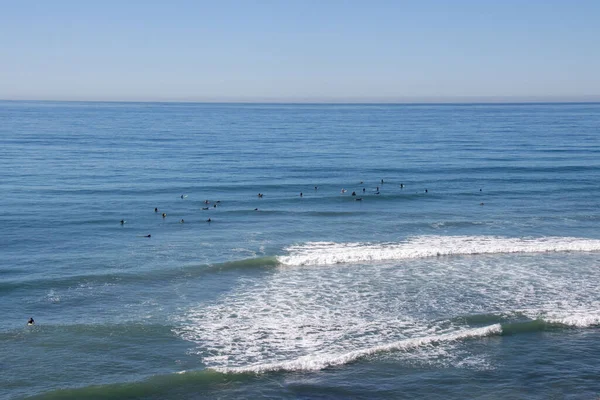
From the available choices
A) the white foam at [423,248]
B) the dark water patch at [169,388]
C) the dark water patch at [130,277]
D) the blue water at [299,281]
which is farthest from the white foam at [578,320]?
the dark water patch at [130,277]

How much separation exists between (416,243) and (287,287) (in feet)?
37.6

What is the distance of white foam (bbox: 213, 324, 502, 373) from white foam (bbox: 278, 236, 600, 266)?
38.2 ft

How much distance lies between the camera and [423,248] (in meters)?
38.4

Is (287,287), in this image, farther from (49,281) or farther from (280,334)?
(49,281)

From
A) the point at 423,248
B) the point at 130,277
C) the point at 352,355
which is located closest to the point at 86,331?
the point at 130,277

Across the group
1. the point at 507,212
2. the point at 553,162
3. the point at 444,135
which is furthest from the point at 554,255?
the point at 444,135

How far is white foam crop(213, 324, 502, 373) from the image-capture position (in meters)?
22.6

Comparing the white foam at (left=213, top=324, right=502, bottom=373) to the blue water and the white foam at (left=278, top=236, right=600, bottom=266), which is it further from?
the white foam at (left=278, top=236, right=600, bottom=266)

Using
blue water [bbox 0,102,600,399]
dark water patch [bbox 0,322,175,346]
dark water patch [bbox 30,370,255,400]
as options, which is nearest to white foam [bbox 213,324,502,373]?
blue water [bbox 0,102,600,399]

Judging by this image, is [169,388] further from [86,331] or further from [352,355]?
[352,355]

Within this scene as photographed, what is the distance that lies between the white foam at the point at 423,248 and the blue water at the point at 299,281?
13 cm

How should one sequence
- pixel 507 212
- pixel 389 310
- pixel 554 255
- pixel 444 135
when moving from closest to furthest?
pixel 389 310, pixel 554 255, pixel 507 212, pixel 444 135

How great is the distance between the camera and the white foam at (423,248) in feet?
121

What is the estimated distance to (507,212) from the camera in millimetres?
48938
